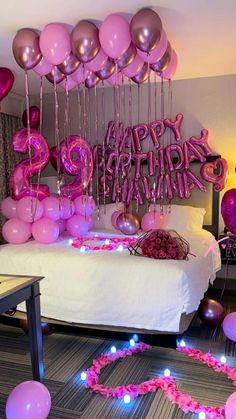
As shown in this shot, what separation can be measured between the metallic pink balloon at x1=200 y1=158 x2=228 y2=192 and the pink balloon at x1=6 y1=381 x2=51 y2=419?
2690 mm

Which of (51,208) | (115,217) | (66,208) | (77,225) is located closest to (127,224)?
(115,217)

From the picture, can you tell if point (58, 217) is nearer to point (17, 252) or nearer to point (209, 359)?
point (17, 252)

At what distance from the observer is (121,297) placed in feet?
8.18

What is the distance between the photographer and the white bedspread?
237cm

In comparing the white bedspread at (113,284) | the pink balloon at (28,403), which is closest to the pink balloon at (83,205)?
the white bedspread at (113,284)

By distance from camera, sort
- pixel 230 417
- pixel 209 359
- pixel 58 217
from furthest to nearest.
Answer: pixel 58 217 < pixel 209 359 < pixel 230 417

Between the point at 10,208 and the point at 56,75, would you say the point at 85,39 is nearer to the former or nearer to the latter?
the point at 56,75

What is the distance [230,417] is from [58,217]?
2.12 meters

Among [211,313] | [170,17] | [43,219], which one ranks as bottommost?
[211,313]

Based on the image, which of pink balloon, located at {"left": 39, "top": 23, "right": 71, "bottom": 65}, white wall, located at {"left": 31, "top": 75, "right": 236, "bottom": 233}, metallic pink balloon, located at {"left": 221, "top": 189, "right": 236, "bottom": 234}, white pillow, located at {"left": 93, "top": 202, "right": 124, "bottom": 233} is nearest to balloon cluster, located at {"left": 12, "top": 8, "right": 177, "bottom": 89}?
pink balloon, located at {"left": 39, "top": 23, "right": 71, "bottom": 65}

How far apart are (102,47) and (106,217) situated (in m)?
1.93

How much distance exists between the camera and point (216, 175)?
376 centimetres

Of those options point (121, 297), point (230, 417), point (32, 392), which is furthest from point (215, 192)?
point (32, 392)

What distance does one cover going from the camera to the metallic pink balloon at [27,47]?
2439 millimetres
